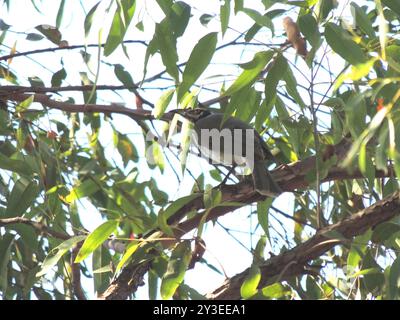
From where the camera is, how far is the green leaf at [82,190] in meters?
3.51

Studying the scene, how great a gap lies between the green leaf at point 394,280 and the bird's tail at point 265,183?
0.70m

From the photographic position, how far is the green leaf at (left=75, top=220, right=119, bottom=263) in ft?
9.46

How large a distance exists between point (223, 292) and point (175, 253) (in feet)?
0.71

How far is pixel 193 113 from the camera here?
12.3ft

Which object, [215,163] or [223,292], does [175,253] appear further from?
[215,163]

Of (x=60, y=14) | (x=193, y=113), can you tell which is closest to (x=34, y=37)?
(x=60, y=14)

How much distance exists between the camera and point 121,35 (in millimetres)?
2742

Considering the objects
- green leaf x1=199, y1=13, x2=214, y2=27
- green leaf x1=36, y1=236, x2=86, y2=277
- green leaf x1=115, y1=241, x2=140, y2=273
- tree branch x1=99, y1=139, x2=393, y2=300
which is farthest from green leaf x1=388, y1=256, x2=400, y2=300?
green leaf x1=199, y1=13, x2=214, y2=27

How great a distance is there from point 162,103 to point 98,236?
0.56m

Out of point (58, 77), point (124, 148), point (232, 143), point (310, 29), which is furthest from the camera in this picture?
point (124, 148)

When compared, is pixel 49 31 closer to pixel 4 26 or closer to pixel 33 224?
pixel 4 26

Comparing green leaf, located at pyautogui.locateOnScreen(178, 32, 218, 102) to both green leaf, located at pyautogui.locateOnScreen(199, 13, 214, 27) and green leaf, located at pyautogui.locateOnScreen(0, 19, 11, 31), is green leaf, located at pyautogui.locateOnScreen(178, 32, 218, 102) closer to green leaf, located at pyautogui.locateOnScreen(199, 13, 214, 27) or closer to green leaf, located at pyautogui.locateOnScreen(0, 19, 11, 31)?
green leaf, located at pyautogui.locateOnScreen(199, 13, 214, 27)
